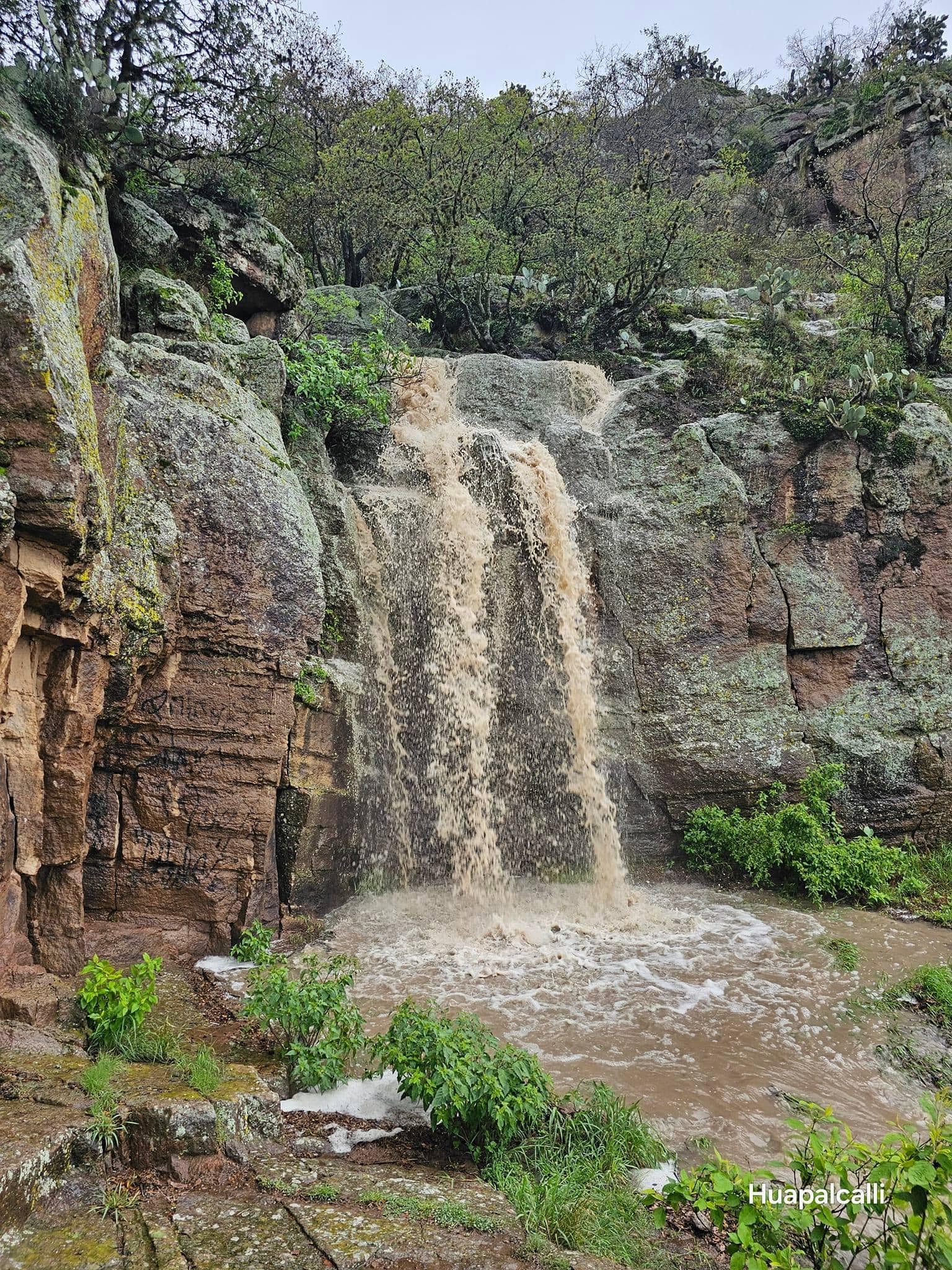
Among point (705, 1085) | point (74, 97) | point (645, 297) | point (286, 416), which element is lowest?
point (705, 1085)

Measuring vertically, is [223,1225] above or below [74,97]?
below

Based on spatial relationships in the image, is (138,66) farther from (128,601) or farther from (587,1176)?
(587,1176)

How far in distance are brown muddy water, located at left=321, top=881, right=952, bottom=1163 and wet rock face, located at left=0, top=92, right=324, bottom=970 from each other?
207cm

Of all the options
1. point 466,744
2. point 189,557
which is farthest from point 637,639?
point 189,557

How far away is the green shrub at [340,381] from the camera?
10586 millimetres

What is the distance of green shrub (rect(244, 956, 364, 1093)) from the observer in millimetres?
5125

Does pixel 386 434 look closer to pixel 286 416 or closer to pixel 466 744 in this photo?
pixel 286 416

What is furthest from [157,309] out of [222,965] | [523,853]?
[523,853]

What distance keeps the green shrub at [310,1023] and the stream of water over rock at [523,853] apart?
5.25 feet

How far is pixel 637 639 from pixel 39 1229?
971 cm

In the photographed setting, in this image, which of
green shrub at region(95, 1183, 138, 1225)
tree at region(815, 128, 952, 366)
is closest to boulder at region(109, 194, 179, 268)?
green shrub at region(95, 1183, 138, 1225)

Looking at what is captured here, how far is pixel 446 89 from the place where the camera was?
57.3 feet

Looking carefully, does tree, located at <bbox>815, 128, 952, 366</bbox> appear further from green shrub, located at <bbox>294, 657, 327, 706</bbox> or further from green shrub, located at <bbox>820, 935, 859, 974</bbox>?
green shrub, located at <bbox>294, 657, 327, 706</bbox>

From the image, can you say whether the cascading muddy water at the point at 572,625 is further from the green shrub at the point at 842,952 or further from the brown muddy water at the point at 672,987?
the green shrub at the point at 842,952
